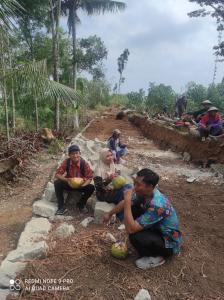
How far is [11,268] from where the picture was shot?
3471 millimetres

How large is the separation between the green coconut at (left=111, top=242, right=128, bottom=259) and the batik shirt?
1.46 feet

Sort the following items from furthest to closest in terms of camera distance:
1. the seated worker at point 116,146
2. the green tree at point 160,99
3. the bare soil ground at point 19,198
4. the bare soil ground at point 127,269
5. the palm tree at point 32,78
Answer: the green tree at point 160,99, the seated worker at point 116,146, the palm tree at point 32,78, the bare soil ground at point 19,198, the bare soil ground at point 127,269

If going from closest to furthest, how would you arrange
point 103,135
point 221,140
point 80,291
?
point 80,291, point 221,140, point 103,135

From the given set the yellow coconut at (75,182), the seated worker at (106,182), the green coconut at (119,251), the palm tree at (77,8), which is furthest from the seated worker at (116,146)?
the palm tree at (77,8)

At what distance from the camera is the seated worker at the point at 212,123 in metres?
8.91

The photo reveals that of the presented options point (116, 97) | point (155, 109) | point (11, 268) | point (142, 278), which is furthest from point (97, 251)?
point (116, 97)

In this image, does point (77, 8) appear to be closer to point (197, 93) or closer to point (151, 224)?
point (197, 93)

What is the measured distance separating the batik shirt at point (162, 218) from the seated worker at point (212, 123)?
235 inches

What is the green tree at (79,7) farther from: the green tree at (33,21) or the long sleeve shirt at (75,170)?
the long sleeve shirt at (75,170)

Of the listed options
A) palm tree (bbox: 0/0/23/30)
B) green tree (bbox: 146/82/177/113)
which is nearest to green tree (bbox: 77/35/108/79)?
green tree (bbox: 146/82/177/113)

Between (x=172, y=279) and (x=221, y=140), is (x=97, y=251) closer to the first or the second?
(x=172, y=279)

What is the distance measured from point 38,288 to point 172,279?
1296 mm

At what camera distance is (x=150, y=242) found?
3389 millimetres

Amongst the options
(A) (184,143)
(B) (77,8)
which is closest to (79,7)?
(B) (77,8)
